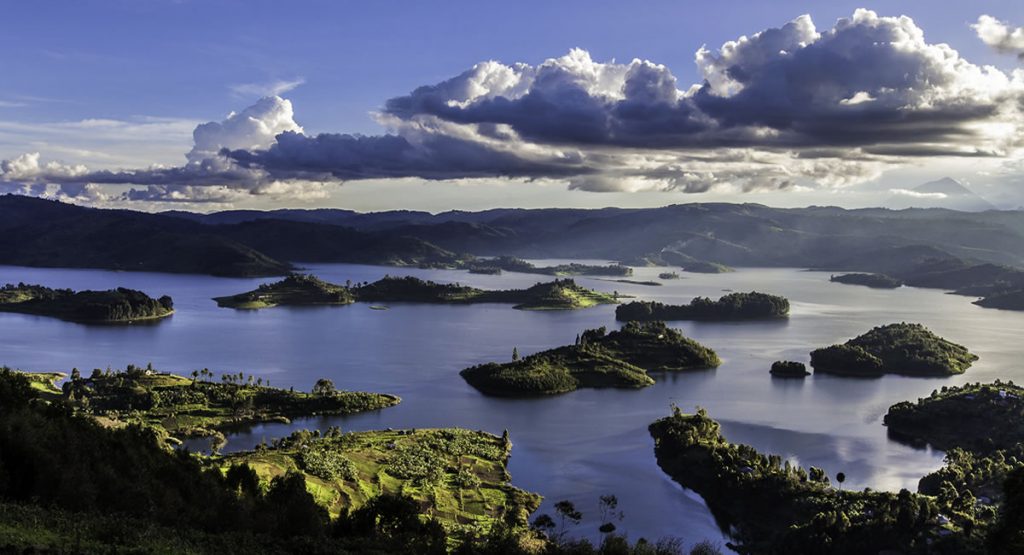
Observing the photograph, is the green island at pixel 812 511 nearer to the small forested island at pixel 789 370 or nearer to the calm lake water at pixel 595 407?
the calm lake water at pixel 595 407

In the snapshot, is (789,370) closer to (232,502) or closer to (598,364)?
(598,364)

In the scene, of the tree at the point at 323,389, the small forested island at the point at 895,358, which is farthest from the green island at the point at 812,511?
the small forested island at the point at 895,358

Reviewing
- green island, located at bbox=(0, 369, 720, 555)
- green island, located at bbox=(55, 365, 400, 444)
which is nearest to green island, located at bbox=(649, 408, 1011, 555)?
green island, located at bbox=(0, 369, 720, 555)

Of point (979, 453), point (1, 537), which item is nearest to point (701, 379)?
point (979, 453)

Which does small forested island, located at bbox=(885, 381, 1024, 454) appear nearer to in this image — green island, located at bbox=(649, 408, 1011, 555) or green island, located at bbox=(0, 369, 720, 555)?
green island, located at bbox=(649, 408, 1011, 555)

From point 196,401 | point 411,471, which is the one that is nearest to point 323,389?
point 196,401

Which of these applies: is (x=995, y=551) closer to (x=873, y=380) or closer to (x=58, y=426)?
(x=58, y=426)
